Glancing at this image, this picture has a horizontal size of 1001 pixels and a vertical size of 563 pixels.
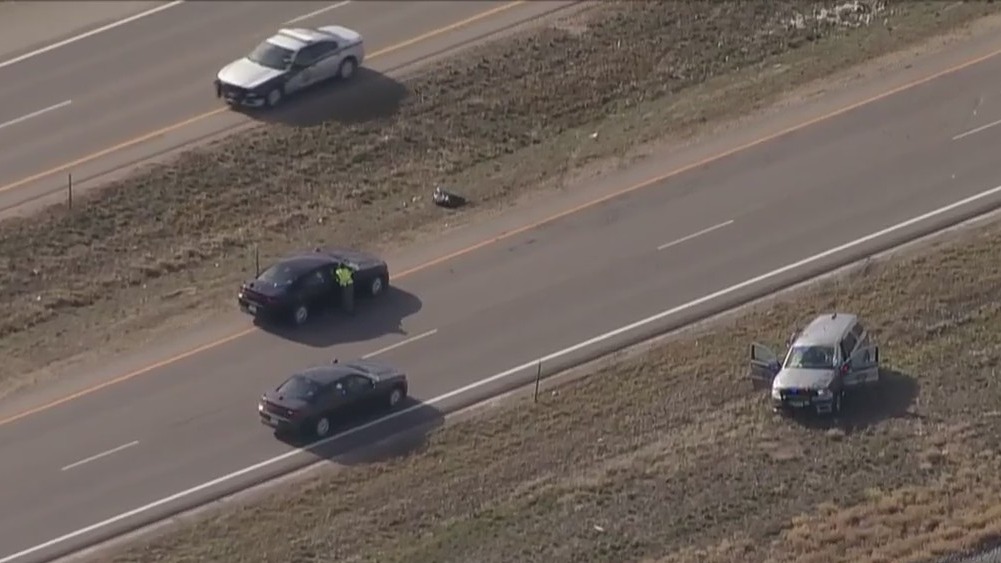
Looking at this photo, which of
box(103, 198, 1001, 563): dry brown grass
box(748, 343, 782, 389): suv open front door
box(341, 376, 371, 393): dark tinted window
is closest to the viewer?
box(103, 198, 1001, 563): dry brown grass

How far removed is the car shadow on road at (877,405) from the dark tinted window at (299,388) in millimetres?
8990

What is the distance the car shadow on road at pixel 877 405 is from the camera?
159 feet

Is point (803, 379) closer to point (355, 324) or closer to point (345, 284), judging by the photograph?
point (355, 324)

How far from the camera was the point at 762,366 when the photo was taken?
162ft

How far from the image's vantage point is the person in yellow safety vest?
52.1 metres

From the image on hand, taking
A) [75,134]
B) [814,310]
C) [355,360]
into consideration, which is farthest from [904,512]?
[75,134]

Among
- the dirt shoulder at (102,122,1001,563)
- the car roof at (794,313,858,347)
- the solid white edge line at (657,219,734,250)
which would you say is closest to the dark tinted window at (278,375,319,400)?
Result: the dirt shoulder at (102,122,1001,563)

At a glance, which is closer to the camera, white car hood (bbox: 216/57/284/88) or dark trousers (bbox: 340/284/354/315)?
dark trousers (bbox: 340/284/354/315)

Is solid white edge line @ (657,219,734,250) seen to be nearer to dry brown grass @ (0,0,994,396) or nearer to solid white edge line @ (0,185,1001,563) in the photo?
solid white edge line @ (0,185,1001,563)

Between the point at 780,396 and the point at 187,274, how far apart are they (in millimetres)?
13443

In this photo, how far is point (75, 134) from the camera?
59125 mm

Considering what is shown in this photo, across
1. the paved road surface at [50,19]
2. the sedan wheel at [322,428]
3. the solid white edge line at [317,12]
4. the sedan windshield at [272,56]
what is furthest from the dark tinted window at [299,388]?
the solid white edge line at [317,12]

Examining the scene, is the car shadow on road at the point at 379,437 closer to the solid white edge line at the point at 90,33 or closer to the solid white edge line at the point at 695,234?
the solid white edge line at the point at 695,234

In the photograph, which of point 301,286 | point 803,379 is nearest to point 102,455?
point 301,286
